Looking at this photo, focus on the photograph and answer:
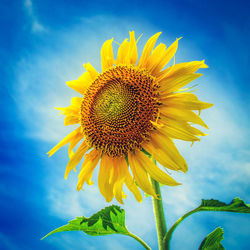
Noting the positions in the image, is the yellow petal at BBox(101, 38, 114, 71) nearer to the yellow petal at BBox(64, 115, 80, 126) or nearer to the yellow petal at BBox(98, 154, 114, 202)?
the yellow petal at BBox(64, 115, 80, 126)

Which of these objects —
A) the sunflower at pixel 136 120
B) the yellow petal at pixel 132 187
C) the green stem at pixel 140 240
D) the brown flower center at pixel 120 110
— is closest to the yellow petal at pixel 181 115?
the sunflower at pixel 136 120

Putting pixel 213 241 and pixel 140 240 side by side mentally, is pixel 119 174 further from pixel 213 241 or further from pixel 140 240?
pixel 213 241

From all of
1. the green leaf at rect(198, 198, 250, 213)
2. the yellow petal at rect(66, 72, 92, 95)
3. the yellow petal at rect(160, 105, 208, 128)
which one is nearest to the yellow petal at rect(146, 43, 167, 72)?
the yellow petal at rect(160, 105, 208, 128)

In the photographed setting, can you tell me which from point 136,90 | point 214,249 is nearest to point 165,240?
point 214,249

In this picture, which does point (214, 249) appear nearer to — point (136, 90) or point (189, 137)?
point (189, 137)

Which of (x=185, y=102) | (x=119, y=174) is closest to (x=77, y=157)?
(x=119, y=174)
